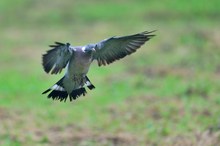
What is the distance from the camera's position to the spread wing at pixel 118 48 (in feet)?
29.0

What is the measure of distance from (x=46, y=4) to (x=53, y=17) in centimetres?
159

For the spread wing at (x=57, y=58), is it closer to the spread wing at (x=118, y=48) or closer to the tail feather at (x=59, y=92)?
the tail feather at (x=59, y=92)

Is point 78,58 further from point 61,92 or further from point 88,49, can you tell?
point 61,92

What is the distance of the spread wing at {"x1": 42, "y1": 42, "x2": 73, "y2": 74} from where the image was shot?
8133 millimetres

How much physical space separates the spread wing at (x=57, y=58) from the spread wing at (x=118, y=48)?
0.58 meters

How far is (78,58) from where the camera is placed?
835cm

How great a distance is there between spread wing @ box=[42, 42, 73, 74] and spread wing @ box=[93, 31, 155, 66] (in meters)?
0.58

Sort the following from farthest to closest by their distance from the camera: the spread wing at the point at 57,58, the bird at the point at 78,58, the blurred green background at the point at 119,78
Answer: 1. the blurred green background at the point at 119,78
2. the bird at the point at 78,58
3. the spread wing at the point at 57,58

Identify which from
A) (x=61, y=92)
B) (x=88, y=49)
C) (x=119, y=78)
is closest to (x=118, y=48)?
(x=88, y=49)

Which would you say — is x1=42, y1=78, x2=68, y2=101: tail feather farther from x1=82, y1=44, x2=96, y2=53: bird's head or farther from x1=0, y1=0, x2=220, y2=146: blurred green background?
x1=0, y1=0, x2=220, y2=146: blurred green background

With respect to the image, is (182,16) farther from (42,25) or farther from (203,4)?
(42,25)

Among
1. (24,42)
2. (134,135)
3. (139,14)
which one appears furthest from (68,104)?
(139,14)

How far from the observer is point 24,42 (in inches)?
835

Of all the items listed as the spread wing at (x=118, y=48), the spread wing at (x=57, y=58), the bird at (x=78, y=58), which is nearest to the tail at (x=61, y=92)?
the bird at (x=78, y=58)
